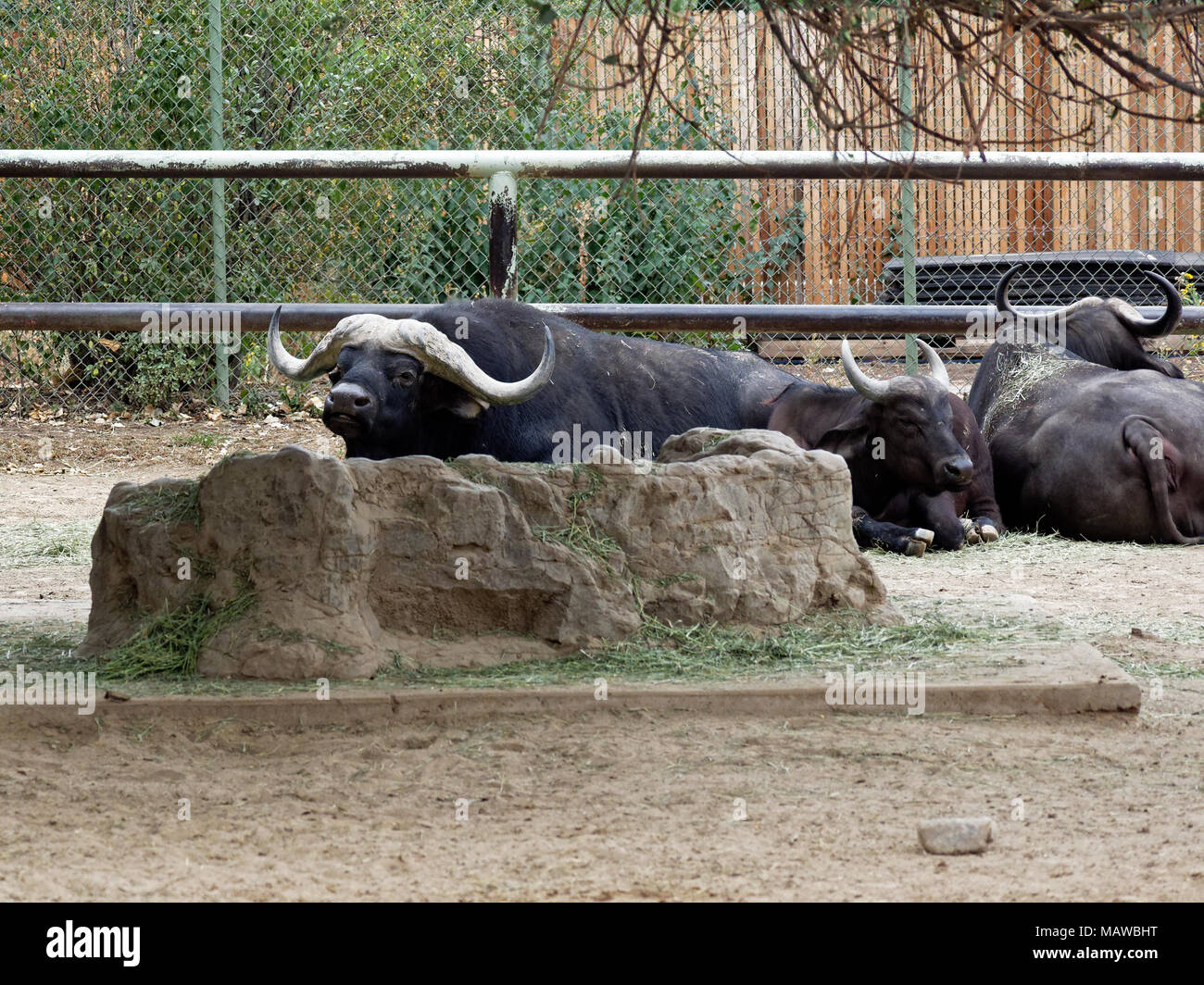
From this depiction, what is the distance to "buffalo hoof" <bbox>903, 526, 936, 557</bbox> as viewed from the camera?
8172 millimetres

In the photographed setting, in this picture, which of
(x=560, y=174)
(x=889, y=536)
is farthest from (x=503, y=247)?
(x=889, y=536)

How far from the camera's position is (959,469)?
802 cm

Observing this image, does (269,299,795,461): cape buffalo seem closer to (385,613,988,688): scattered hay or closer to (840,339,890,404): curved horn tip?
(840,339,890,404): curved horn tip

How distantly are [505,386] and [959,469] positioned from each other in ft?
8.58

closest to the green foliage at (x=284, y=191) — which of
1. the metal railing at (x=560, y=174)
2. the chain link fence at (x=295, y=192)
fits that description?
the chain link fence at (x=295, y=192)

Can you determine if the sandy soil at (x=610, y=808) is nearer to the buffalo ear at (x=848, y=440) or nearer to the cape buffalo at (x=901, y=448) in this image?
the cape buffalo at (x=901, y=448)

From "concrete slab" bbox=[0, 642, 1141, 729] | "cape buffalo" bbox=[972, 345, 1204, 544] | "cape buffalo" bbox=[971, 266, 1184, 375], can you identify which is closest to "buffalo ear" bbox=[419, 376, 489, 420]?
"concrete slab" bbox=[0, 642, 1141, 729]

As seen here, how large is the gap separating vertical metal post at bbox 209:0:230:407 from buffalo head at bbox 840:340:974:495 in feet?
17.9

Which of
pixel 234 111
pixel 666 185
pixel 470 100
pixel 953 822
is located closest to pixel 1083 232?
pixel 666 185

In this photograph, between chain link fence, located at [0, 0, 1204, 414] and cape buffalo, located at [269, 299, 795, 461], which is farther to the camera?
chain link fence, located at [0, 0, 1204, 414]

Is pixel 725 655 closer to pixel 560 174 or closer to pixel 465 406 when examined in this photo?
pixel 465 406

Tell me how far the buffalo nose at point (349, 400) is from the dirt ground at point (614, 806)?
2.41m

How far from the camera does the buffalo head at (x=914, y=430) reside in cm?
811

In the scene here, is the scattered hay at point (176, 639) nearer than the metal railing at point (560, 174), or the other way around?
the scattered hay at point (176, 639)
